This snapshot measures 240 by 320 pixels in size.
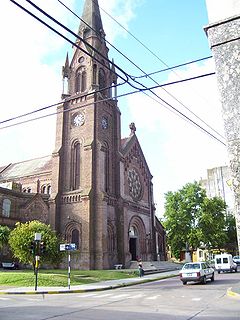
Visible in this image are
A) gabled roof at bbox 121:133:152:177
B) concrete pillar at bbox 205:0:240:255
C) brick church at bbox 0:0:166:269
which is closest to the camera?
concrete pillar at bbox 205:0:240:255

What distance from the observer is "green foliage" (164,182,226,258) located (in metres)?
49.1

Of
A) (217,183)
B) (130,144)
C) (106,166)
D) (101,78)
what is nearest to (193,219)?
(130,144)

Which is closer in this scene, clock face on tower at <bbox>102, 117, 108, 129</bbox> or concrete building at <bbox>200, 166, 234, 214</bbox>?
clock face on tower at <bbox>102, 117, 108, 129</bbox>

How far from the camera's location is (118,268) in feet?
119

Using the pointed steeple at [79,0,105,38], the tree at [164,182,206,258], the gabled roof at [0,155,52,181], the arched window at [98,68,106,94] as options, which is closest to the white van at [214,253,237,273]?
the tree at [164,182,206,258]

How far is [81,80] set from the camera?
43.8m

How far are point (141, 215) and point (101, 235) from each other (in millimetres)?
11001

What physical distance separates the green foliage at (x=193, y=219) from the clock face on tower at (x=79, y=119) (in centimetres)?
2091

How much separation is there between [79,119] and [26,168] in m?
18.3

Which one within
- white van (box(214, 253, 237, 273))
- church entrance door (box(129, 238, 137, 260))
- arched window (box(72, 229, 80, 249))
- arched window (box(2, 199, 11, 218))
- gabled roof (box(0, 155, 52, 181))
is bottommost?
white van (box(214, 253, 237, 273))

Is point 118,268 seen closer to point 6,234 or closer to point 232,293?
point 6,234

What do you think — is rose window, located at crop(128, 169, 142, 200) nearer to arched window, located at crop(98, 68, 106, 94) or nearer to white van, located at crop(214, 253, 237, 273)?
arched window, located at crop(98, 68, 106, 94)

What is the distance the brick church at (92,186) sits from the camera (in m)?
35.9

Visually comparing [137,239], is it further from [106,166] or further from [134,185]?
[106,166]
